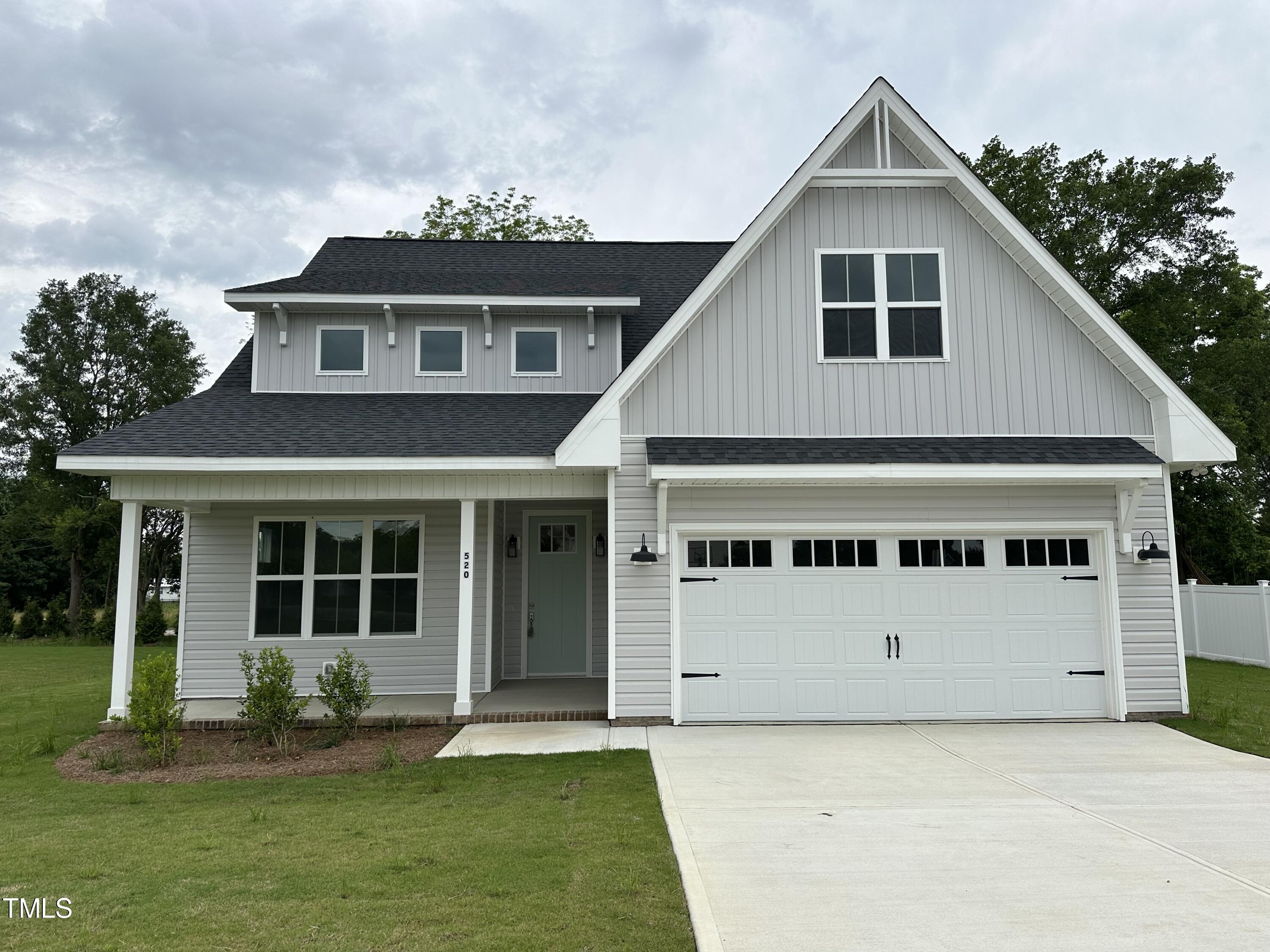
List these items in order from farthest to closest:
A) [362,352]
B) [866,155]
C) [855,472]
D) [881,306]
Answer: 1. [362,352]
2. [866,155]
3. [881,306]
4. [855,472]

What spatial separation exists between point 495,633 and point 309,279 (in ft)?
20.1

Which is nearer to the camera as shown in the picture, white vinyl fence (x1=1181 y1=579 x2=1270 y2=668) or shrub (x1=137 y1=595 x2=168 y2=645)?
white vinyl fence (x1=1181 y1=579 x2=1270 y2=668)

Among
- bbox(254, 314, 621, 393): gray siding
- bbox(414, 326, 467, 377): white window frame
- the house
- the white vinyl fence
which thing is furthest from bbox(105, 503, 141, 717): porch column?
the white vinyl fence

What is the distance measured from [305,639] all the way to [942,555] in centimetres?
843

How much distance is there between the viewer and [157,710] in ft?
26.9

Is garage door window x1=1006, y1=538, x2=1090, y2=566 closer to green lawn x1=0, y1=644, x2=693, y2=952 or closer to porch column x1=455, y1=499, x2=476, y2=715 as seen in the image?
green lawn x1=0, y1=644, x2=693, y2=952

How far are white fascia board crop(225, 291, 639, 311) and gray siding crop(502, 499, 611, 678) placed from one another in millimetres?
2935

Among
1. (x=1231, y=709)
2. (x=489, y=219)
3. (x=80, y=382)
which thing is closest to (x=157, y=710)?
(x=1231, y=709)

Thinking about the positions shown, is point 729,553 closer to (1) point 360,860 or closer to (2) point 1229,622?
(1) point 360,860

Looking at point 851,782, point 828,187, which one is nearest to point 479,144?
point 828,187

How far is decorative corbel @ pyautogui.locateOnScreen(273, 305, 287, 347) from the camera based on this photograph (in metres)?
11.8

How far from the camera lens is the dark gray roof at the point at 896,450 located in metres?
8.78

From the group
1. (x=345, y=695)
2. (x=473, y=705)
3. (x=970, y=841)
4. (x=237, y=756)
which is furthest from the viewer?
(x=473, y=705)

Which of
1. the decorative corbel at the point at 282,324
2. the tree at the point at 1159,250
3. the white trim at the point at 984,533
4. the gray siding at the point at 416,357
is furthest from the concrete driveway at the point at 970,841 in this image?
the tree at the point at 1159,250
